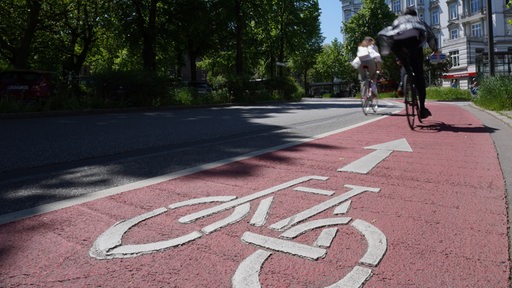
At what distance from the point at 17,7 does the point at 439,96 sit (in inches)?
1299

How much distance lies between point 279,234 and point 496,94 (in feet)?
40.3

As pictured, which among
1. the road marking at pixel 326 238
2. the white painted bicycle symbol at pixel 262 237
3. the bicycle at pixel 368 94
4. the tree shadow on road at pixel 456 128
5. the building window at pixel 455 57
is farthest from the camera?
the building window at pixel 455 57

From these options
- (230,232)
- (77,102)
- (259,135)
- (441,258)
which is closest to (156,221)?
(230,232)

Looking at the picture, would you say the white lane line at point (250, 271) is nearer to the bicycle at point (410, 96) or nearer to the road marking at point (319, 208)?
the road marking at point (319, 208)

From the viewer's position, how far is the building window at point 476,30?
2323 inches

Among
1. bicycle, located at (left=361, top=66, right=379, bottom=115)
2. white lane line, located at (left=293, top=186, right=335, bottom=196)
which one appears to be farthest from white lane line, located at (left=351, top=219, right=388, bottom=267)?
bicycle, located at (left=361, top=66, right=379, bottom=115)

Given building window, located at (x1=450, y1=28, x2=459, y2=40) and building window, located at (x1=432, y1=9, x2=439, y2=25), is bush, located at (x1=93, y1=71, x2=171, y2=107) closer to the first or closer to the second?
building window, located at (x1=450, y1=28, x2=459, y2=40)

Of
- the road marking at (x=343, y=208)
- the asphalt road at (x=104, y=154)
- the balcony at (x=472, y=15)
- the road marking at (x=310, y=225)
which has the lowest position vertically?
the road marking at (x=310, y=225)

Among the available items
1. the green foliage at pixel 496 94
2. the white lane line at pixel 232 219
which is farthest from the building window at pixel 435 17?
the white lane line at pixel 232 219

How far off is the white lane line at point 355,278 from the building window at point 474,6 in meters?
66.5

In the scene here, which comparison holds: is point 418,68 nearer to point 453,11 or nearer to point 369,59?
point 369,59

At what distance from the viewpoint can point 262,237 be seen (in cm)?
237

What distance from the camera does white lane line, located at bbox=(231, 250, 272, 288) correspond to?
6.04 feet

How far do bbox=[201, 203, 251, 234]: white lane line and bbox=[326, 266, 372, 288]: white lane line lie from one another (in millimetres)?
877
